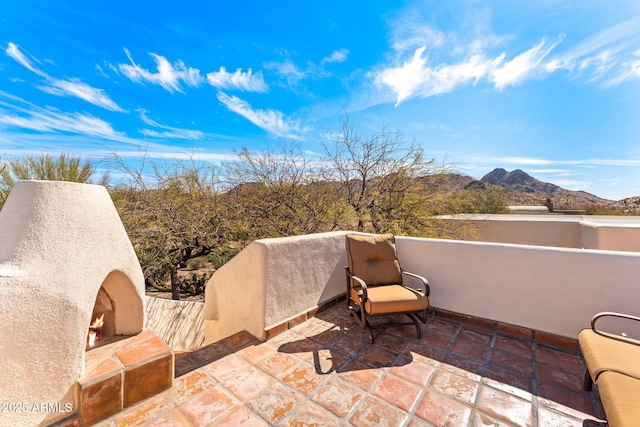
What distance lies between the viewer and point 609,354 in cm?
172

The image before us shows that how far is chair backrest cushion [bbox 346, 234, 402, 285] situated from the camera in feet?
10.6

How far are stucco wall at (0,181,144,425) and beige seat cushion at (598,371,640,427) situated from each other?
2912 mm

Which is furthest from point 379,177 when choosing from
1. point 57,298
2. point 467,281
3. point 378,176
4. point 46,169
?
point 46,169

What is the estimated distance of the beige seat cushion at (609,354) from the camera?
5.12ft

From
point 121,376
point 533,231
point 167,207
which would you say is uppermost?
point 167,207

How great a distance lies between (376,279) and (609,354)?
200 cm

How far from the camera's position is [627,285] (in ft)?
7.61

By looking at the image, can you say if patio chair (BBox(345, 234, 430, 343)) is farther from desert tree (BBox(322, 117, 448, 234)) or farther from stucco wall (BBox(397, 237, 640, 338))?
desert tree (BBox(322, 117, 448, 234))

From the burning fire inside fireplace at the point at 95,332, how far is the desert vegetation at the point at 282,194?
226 inches

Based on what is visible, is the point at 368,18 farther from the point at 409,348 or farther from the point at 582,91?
the point at 582,91

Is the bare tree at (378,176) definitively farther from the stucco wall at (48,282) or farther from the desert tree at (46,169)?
the desert tree at (46,169)

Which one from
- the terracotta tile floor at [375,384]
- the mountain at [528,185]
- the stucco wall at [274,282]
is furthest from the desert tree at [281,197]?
the mountain at [528,185]

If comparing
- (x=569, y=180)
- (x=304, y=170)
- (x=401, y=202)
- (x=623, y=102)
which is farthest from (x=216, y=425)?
(x=569, y=180)

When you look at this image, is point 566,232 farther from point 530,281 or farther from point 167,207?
point 167,207
